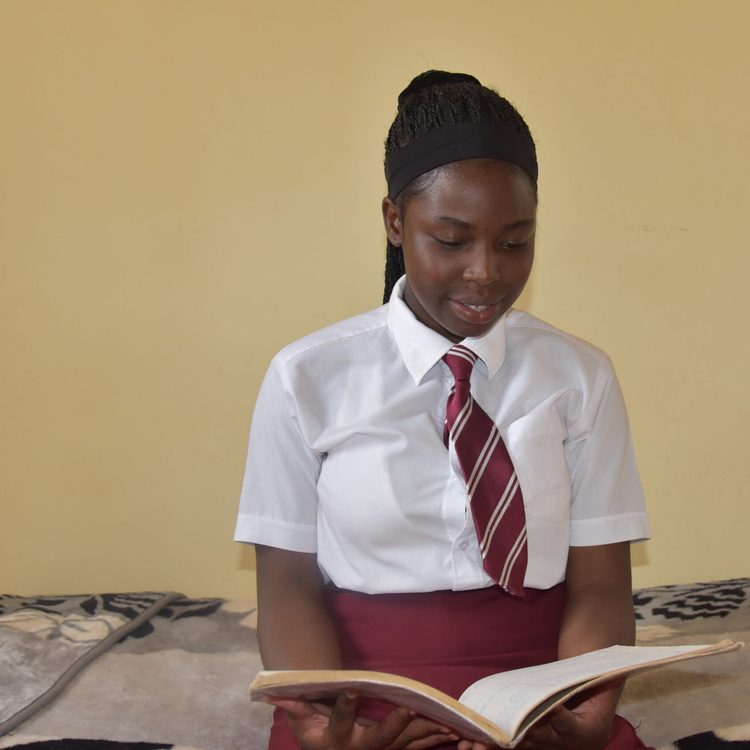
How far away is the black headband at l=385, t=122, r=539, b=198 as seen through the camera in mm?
1349

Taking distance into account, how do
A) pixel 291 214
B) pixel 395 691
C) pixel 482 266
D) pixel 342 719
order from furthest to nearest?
pixel 291 214 → pixel 482 266 → pixel 342 719 → pixel 395 691

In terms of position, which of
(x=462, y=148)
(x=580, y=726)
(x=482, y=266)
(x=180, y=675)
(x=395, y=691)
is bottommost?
(x=180, y=675)

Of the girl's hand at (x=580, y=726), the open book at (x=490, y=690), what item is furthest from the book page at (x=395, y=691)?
the girl's hand at (x=580, y=726)

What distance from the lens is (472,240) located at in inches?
52.0

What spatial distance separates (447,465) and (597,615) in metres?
0.28

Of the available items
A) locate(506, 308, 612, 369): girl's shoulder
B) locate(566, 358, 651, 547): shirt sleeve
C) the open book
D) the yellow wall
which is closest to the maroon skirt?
locate(566, 358, 651, 547): shirt sleeve

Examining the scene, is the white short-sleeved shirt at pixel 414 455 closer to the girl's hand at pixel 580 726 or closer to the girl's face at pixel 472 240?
the girl's face at pixel 472 240

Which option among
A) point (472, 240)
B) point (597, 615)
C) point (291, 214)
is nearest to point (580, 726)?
point (597, 615)

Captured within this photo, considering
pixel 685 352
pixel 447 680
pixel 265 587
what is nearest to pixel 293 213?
pixel 685 352

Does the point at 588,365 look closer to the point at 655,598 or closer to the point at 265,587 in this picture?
the point at 265,587

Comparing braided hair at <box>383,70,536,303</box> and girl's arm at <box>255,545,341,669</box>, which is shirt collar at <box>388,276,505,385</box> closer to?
braided hair at <box>383,70,536,303</box>

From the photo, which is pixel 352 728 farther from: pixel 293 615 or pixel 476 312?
pixel 476 312

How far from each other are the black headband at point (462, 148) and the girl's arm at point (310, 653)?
1.81 feet

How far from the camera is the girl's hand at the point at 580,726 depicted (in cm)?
114
